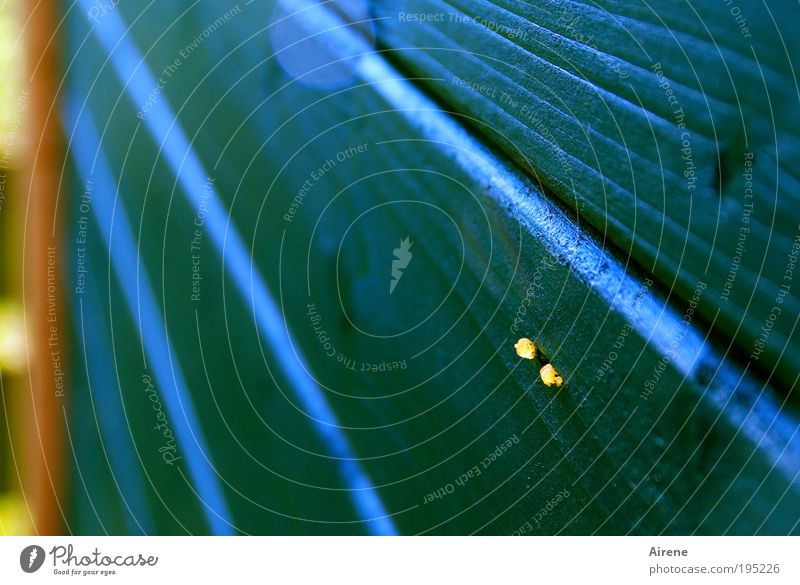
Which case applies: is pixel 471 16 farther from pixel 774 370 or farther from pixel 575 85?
pixel 774 370

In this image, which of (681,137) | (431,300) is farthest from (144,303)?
(681,137)

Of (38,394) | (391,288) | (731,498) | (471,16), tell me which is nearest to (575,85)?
(471,16)

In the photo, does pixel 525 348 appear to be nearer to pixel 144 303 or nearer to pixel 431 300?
pixel 431 300

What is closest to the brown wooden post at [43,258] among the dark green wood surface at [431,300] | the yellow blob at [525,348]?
Answer: the dark green wood surface at [431,300]

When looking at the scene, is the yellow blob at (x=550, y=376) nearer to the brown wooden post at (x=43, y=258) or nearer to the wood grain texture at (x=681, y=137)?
the wood grain texture at (x=681, y=137)

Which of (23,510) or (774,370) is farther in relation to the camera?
(23,510)

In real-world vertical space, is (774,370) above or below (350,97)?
below
